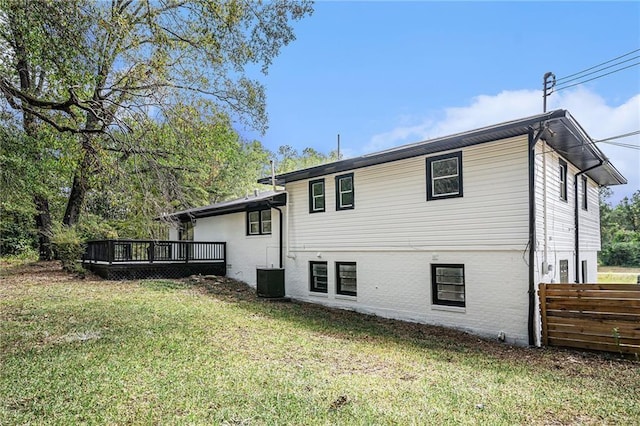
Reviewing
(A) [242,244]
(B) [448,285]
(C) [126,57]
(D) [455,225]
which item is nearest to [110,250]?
(A) [242,244]

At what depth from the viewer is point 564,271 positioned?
393 inches

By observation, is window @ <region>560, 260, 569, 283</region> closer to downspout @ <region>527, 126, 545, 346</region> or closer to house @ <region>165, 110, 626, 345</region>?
house @ <region>165, 110, 626, 345</region>

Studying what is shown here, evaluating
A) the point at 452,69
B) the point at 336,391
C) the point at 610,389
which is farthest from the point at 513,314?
the point at 452,69

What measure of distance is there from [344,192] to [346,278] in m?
2.63

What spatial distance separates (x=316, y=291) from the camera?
12.6 metres

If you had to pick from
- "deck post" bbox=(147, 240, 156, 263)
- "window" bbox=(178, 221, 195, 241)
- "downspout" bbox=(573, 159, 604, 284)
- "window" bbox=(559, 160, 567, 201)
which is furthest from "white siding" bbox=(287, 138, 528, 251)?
"window" bbox=(178, 221, 195, 241)

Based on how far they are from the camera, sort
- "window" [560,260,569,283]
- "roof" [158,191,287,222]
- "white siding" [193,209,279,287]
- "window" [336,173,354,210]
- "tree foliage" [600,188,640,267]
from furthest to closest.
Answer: "tree foliage" [600,188,640,267], "white siding" [193,209,279,287], "roof" [158,191,287,222], "window" [336,173,354,210], "window" [560,260,569,283]

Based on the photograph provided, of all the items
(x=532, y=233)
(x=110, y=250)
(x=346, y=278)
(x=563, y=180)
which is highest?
(x=563, y=180)

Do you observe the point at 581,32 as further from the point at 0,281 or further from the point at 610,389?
the point at 0,281

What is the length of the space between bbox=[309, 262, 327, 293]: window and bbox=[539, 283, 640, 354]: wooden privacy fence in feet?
20.9

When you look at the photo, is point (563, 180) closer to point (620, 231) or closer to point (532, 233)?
point (532, 233)

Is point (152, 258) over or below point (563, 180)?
below

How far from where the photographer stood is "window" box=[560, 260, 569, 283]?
32.1ft

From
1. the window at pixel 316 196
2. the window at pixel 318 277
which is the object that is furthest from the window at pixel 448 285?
the window at pixel 316 196
